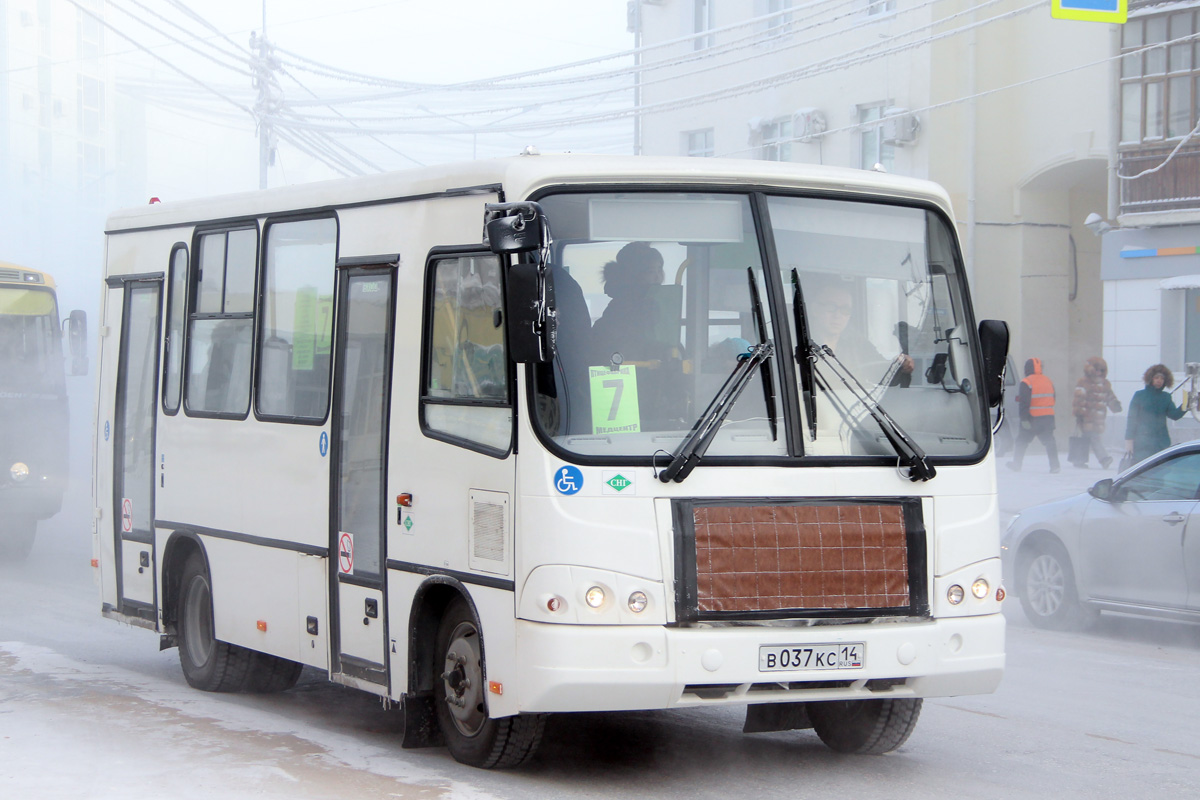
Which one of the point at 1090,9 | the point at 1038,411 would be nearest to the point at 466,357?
the point at 1090,9

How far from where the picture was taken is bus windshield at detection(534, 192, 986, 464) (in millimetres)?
6613

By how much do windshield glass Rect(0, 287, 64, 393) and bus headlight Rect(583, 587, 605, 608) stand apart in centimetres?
1285

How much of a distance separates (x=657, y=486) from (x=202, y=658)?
4504mm

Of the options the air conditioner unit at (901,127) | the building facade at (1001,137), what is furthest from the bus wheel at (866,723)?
the air conditioner unit at (901,127)

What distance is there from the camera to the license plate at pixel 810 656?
6.52 metres

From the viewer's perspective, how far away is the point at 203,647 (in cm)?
991

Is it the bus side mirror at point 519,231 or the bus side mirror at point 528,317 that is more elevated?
the bus side mirror at point 519,231

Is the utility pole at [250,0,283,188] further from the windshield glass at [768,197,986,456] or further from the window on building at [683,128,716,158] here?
the windshield glass at [768,197,986,456]

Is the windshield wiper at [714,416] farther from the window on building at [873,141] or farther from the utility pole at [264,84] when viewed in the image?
the utility pole at [264,84]

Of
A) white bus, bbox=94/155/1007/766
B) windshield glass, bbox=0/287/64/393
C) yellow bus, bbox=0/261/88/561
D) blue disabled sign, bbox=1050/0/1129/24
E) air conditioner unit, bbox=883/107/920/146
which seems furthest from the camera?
air conditioner unit, bbox=883/107/920/146

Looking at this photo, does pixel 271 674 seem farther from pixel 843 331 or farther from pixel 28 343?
pixel 28 343

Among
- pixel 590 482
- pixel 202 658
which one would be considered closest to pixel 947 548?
pixel 590 482

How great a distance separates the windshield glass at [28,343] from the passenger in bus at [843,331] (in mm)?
12911

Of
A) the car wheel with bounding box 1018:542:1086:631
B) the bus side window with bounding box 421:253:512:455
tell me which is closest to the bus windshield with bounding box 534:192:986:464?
the bus side window with bounding box 421:253:512:455
